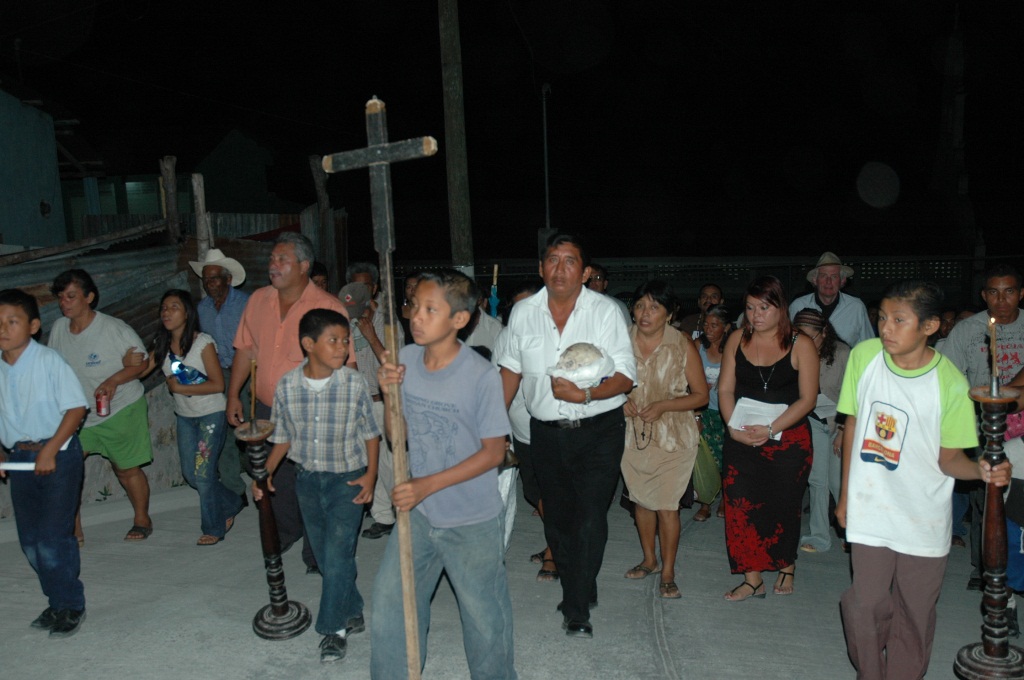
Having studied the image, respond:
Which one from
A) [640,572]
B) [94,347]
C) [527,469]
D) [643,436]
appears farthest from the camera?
[94,347]

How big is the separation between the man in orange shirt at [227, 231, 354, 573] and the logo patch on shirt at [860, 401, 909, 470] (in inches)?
124

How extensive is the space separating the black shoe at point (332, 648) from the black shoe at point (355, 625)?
0.51 feet

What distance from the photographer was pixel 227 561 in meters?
6.32

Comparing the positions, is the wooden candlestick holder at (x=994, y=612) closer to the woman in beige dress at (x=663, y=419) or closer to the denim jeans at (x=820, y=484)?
the woman in beige dress at (x=663, y=419)

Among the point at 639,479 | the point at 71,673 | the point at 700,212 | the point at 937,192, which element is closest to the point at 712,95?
the point at 700,212

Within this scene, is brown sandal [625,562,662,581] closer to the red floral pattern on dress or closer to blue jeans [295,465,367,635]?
the red floral pattern on dress

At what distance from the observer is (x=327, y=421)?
188 inches

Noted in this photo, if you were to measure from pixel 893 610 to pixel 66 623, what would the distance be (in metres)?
4.53

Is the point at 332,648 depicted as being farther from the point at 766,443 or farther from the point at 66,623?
the point at 766,443

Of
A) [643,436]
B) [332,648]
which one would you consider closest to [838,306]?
[643,436]

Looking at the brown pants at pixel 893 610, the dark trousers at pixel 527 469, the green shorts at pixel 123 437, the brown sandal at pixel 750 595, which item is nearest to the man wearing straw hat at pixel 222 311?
the green shorts at pixel 123 437

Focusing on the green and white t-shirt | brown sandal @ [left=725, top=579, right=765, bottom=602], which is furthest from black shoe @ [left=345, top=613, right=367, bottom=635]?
the green and white t-shirt

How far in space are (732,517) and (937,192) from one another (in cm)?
2791

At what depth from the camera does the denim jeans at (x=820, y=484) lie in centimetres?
655
